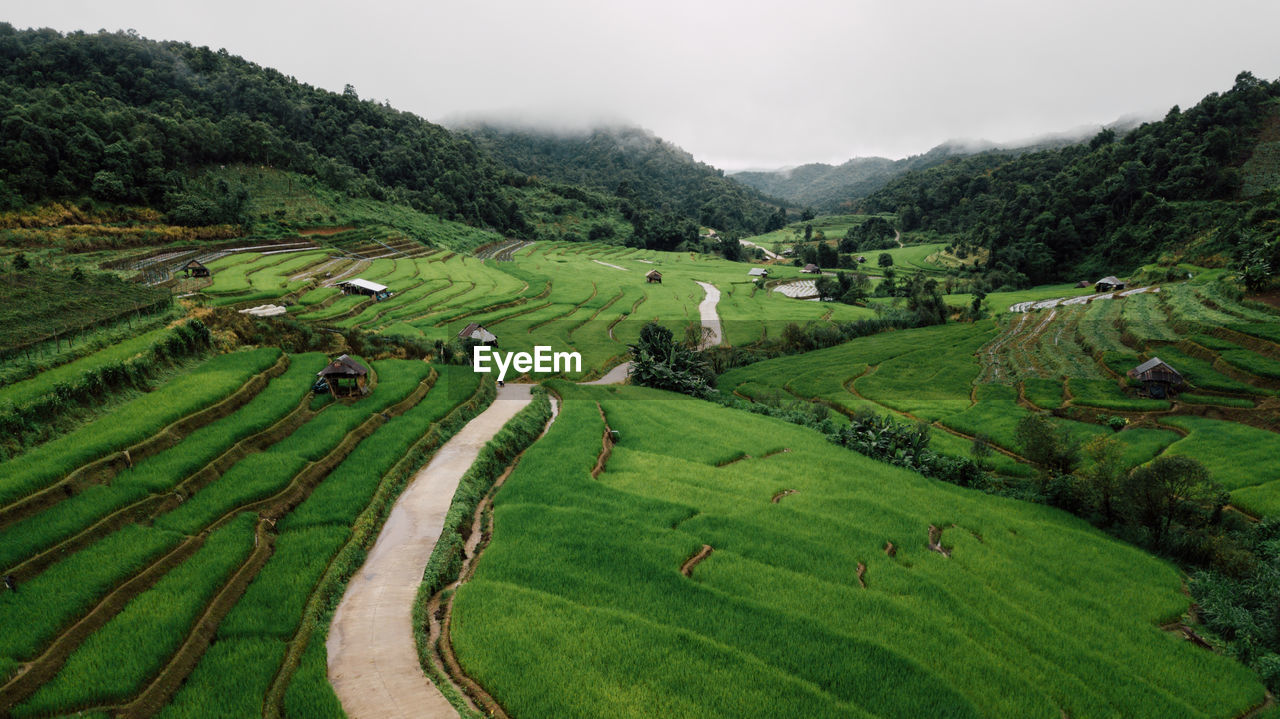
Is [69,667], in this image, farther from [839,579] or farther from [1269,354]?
[1269,354]

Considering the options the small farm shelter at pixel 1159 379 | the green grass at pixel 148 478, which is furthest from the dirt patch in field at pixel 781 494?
the small farm shelter at pixel 1159 379

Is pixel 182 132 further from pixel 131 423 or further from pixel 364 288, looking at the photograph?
pixel 131 423

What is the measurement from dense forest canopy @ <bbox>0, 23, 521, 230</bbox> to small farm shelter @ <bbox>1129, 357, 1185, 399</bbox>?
81.8 m

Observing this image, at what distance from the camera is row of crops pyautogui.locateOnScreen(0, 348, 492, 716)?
31.0 feet

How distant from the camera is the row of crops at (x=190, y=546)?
9.45 metres

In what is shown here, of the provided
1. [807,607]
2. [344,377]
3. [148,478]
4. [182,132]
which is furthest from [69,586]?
[182,132]

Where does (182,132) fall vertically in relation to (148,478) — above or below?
above

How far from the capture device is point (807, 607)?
1258cm

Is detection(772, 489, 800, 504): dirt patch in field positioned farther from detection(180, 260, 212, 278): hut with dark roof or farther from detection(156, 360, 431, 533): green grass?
detection(180, 260, 212, 278): hut with dark roof

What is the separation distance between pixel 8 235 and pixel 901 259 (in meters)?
120
